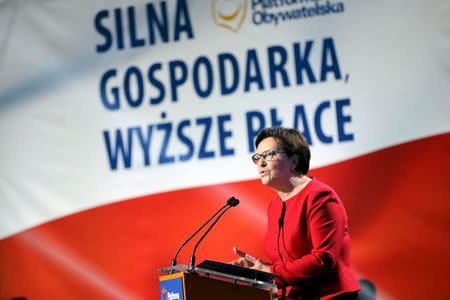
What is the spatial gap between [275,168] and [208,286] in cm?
75

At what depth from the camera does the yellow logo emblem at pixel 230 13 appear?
439cm

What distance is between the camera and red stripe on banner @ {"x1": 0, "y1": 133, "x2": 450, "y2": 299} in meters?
3.97

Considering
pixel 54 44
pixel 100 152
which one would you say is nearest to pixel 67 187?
pixel 100 152

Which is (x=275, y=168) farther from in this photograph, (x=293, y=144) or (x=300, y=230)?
(x=300, y=230)

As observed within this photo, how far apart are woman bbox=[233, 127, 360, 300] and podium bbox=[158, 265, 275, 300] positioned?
20cm

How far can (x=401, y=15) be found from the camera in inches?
164

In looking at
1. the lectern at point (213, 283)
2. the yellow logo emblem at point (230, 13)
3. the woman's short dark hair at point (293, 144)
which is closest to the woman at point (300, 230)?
the woman's short dark hair at point (293, 144)

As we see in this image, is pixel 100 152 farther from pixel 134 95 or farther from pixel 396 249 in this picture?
pixel 396 249

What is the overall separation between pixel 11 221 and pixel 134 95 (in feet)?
3.87

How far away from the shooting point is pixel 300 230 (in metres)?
3.03

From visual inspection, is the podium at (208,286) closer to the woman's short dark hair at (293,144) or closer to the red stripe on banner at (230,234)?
the woman's short dark hair at (293,144)

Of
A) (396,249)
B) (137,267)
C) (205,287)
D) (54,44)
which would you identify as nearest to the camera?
(205,287)

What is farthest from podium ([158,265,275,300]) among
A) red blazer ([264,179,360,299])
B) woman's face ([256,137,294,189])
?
woman's face ([256,137,294,189])

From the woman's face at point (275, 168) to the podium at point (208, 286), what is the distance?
1.86ft
